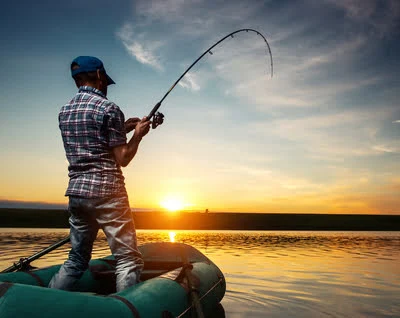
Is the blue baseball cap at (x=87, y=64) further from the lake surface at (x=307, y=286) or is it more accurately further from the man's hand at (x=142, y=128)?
the lake surface at (x=307, y=286)

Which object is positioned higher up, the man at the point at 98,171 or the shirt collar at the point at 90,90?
the shirt collar at the point at 90,90

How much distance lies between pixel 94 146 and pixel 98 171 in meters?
0.24

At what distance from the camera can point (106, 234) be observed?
369cm

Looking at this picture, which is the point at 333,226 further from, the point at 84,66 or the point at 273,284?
the point at 84,66

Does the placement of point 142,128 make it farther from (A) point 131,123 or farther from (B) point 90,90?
(B) point 90,90

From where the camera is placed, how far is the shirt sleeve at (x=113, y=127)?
370cm

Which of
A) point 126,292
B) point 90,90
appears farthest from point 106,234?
point 90,90

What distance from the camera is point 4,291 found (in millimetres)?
2816

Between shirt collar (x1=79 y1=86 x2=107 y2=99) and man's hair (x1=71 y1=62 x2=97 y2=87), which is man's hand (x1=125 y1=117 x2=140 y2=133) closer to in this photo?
shirt collar (x1=79 y1=86 x2=107 y2=99)

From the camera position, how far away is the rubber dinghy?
9.43 feet

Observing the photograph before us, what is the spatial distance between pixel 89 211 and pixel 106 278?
279 centimetres

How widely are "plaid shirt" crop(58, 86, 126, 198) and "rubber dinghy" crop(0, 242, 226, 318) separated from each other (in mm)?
951

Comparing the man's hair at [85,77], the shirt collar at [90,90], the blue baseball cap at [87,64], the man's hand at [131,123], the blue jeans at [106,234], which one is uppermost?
the blue baseball cap at [87,64]

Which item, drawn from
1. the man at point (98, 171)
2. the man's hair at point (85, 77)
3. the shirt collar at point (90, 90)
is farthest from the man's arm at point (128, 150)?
the man's hair at point (85, 77)
